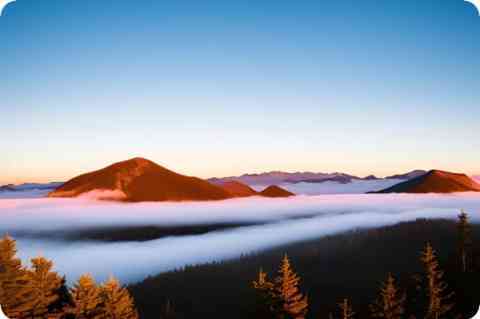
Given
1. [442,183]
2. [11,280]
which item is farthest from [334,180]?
[11,280]

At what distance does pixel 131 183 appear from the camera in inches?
969

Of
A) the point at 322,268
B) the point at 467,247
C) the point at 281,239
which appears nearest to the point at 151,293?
the point at 322,268

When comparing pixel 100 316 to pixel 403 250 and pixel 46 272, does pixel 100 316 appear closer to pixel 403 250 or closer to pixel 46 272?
pixel 46 272

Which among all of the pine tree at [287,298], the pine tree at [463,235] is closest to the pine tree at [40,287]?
the pine tree at [287,298]

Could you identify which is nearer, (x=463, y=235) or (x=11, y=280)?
(x=11, y=280)

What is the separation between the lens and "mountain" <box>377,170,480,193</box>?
2161 centimetres

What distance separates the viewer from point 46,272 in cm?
1677

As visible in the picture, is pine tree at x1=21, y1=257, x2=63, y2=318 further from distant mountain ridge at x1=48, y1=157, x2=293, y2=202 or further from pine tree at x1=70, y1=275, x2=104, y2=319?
distant mountain ridge at x1=48, y1=157, x2=293, y2=202

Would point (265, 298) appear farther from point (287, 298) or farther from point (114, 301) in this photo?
point (114, 301)

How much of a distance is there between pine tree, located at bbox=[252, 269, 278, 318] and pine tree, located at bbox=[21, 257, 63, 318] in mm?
9217

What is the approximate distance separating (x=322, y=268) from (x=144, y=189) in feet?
189

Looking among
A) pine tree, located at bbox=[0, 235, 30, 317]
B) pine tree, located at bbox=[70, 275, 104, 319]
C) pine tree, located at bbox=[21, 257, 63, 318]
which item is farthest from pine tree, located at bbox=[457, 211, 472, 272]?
pine tree, located at bbox=[0, 235, 30, 317]

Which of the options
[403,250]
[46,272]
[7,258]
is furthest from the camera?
[403,250]

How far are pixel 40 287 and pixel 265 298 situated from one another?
10.3 metres
